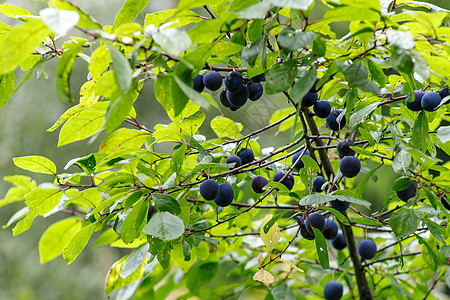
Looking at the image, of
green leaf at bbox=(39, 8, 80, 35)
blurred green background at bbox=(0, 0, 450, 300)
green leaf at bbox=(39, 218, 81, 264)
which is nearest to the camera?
green leaf at bbox=(39, 8, 80, 35)

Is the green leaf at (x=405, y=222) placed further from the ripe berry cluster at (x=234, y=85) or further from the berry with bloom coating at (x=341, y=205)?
the ripe berry cluster at (x=234, y=85)

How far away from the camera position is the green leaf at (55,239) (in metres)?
1.14

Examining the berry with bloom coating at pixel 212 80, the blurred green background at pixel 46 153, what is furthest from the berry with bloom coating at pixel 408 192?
the blurred green background at pixel 46 153

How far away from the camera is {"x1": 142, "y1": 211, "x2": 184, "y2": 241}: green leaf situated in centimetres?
59

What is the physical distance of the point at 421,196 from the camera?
0.82 meters

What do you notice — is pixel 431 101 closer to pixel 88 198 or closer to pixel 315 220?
pixel 315 220

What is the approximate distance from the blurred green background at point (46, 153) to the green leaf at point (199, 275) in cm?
229

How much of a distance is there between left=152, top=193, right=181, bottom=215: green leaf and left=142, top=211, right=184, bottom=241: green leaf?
35 millimetres

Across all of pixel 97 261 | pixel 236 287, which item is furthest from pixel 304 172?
pixel 97 261

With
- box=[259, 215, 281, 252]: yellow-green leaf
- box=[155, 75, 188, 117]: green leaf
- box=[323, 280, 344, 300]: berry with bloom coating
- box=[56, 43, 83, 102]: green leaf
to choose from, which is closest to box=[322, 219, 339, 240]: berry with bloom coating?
box=[323, 280, 344, 300]: berry with bloom coating

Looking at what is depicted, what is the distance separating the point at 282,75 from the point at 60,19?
314 mm

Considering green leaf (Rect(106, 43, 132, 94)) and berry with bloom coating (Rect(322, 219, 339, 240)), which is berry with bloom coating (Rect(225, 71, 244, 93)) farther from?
berry with bloom coating (Rect(322, 219, 339, 240))

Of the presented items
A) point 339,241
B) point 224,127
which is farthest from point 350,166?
point 339,241

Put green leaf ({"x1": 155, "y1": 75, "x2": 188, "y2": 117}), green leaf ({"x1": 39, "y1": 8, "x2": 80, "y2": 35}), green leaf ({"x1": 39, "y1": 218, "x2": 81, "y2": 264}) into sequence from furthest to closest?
1. green leaf ({"x1": 39, "y1": 218, "x2": 81, "y2": 264})
2. green leaf ({"x1": 155, "y1": 75, "x2": 188, "y2": 117})
3. green leaf ({"x1": 39, "y1": 8, "x2": 80, "y2": 35})
